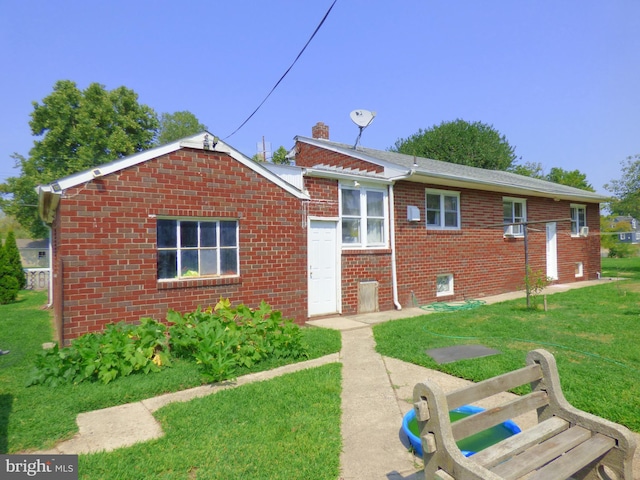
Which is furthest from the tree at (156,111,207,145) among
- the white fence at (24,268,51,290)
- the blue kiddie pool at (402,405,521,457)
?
the blue kiddie pool at (402,405,521,457)

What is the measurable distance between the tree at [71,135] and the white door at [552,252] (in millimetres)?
28788

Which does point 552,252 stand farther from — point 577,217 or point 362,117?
point 362,117

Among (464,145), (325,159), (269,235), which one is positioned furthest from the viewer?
(464,145)

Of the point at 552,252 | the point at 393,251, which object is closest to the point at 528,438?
the point at 393,251

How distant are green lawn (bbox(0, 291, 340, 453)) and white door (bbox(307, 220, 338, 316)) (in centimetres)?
201

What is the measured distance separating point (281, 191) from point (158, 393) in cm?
447

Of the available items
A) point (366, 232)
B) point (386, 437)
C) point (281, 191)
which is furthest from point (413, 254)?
point (386, 437)

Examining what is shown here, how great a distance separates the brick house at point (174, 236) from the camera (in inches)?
225

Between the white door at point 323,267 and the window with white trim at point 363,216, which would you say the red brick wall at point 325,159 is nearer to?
the window with white trim at point 363,216

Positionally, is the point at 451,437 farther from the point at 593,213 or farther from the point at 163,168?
the point at 593,213

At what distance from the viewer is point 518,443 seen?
236 cm

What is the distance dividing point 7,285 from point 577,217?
72.6 ft

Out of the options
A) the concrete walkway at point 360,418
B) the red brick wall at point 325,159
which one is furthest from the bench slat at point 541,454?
the red brick wall at point 325,159

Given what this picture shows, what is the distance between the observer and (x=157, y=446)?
10.5ft
